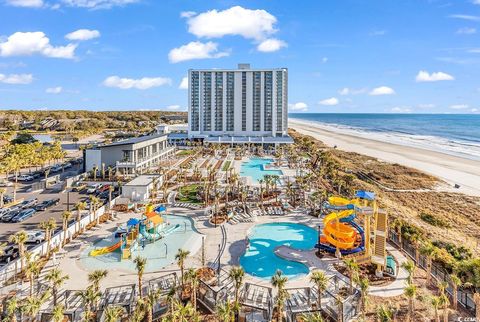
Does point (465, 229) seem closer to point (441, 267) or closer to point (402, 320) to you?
point (441, 267)

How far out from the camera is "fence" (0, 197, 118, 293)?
19.0 m

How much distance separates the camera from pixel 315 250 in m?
24.3

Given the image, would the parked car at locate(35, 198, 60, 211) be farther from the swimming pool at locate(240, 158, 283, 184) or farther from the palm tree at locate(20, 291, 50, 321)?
the swimming pool at locate(240, 158, 283, 184)

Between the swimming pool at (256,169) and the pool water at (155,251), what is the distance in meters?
22.5

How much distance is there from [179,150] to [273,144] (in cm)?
2434

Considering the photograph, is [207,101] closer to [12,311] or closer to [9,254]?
[9,254]

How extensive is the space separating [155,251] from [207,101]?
251ft

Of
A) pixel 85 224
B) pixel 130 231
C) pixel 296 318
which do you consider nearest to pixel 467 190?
pixel 296 318

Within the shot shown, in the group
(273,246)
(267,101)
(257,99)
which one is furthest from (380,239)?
(257,99)

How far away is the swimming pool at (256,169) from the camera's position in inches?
2109

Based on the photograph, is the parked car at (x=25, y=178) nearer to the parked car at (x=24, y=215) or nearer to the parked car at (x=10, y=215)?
the parked car at (x=10, y=215)

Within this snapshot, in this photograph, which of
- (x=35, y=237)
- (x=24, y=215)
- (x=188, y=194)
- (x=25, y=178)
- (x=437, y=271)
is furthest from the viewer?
(x=25, y=178)

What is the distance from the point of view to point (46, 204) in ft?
112

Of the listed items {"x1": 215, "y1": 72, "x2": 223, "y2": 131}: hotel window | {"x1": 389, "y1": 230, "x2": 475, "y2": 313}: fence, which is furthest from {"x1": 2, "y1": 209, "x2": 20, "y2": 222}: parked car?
{"x1": 215, "y1": 72, "x2": 223, "y2": 131}: hotel window
